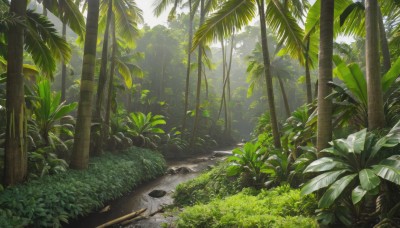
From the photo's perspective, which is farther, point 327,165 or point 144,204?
point 144,204

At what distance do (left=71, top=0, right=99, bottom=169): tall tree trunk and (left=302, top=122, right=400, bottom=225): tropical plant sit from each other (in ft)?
20.2

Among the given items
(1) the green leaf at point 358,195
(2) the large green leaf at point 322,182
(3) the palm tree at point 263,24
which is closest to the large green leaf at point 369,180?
(1) the green leaf at point 358,195

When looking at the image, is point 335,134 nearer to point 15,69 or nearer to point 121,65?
point 15,69

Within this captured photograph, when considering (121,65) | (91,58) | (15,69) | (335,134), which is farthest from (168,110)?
(335,134)

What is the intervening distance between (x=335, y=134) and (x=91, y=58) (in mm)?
6324

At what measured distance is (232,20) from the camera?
750cm

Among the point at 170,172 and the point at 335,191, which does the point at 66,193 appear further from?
the point at 170,172

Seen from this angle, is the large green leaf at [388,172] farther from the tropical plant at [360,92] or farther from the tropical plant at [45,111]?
the tropical plant at [45,111]

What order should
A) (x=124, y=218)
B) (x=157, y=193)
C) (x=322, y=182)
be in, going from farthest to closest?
(x=157, y=193) → (x=124, y=218) → (x=322, y=182)

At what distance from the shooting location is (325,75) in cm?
399

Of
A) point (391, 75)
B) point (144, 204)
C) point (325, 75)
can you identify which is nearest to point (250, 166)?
point (144, 204)

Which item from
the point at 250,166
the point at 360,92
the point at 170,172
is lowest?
the point at 170,172

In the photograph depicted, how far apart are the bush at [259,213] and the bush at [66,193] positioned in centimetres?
242

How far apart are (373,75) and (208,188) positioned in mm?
4691
